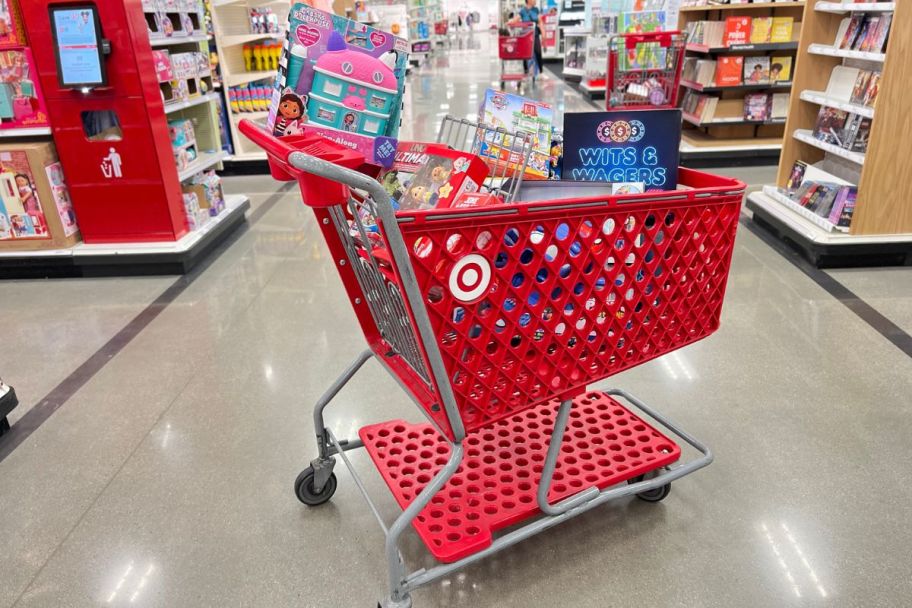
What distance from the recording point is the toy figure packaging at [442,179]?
1.54m

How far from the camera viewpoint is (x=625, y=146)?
1.76 metres

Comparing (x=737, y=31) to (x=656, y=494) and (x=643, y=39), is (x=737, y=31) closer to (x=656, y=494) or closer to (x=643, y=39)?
(x=643, y=39)

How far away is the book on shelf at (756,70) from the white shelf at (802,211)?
2.46 meters

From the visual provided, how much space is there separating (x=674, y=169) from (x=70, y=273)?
3.86 metres

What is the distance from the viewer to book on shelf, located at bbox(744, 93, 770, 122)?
6.67 m

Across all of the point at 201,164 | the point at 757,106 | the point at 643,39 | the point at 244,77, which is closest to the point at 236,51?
the point at 244,77

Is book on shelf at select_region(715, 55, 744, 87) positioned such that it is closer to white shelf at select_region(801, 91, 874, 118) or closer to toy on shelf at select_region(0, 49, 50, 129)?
white shelf at select_region(801, 91, 874, 118)

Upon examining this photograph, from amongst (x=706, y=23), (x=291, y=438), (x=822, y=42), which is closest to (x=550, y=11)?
(x=706, y=23)

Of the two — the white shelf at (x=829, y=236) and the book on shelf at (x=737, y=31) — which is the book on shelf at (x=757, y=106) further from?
the white shelf at (x=829, y=236)

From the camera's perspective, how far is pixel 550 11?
18.6m

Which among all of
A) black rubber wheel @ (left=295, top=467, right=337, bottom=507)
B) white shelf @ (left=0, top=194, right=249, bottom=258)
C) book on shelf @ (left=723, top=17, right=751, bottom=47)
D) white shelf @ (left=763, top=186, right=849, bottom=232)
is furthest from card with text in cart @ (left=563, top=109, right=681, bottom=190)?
book on shelf @ (left=723, top=17, right=751, bottom=47)

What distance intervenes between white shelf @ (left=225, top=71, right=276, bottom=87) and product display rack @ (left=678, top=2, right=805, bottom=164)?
440 centimetres

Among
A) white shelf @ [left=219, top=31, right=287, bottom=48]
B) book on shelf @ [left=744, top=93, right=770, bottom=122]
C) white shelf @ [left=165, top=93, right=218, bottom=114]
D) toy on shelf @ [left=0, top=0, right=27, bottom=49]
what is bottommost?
book on shelf @ [left=744, top=93, right=770, bottom=122]

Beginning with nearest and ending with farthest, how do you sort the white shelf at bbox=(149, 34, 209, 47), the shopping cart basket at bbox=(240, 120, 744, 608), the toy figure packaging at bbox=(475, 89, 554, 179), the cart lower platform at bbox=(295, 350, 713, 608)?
the shopping cart basket at bbox=(240, 120, 744, 608) < the cart lower platform at bbox=(295, 350, 713, 608) < the toy figure packaging at bbox=(475, 89, 554, 179) < the white shelf at bbox=(149, 34, 209, 47)
